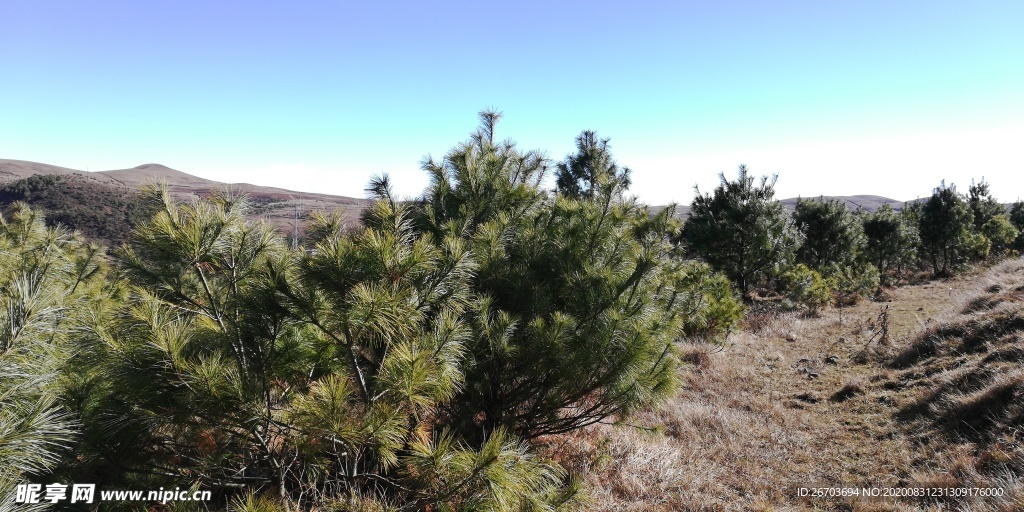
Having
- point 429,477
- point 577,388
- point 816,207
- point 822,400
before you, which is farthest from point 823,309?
point 429,477

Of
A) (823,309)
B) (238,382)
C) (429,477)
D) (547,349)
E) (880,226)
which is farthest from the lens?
(880,226)

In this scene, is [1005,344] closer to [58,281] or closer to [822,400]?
[822,400]

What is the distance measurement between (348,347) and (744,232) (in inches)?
477

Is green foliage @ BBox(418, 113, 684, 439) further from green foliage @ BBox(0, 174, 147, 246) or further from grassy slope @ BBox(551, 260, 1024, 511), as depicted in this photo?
green foliage @ BBox(0, 174, 147, 246)

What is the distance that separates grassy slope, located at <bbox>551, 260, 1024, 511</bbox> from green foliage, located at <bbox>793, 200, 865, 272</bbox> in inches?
340

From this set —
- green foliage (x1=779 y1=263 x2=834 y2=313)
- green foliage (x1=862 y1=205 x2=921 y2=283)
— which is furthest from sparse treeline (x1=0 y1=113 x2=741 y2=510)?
green foliage (x1=862 y1=205 x2=921 y2=283)

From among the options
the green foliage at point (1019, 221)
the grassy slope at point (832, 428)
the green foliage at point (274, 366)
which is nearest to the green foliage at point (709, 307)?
the grassy slope at point (832, 428)

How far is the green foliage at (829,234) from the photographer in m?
16.5

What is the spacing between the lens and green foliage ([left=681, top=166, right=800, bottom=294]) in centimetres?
1162

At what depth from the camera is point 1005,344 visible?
5.93 metres

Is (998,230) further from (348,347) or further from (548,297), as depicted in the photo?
(348,347)

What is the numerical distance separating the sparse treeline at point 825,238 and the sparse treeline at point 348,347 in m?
8.96

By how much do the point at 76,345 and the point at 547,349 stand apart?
9.09ft

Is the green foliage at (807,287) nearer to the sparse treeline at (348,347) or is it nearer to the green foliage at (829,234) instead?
the green foliage at (829,234)
